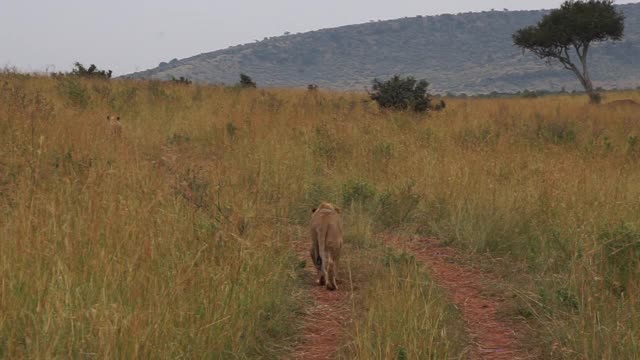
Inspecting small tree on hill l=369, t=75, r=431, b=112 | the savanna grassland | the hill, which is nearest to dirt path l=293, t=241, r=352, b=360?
the savanna grassland

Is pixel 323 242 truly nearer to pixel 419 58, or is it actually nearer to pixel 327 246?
pixel 327 246

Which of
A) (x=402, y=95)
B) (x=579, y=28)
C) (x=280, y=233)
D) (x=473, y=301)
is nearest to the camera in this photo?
(x=473, y=301)

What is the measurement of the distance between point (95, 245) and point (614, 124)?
12.2 m

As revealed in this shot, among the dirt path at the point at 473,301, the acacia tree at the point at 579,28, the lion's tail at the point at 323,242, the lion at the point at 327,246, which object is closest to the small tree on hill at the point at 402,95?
the dirt path at the point at 473,301

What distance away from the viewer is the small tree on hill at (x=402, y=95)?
1366 cm

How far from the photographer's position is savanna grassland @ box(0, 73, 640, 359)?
9.07ft

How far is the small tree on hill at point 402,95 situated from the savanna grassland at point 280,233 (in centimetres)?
350

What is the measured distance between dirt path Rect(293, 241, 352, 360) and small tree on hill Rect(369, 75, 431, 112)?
372 inches

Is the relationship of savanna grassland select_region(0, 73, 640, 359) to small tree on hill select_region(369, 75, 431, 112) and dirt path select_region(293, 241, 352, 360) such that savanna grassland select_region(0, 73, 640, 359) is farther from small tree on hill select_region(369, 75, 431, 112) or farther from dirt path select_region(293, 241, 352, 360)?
small tree on hill select_region(369, 75, 431, 112)

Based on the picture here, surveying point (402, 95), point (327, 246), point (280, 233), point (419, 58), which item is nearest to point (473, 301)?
point (327, 246)

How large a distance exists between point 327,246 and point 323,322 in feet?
2.35

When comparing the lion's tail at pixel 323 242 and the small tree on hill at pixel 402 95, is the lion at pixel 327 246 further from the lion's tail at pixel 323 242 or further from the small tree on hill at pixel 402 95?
the small tree on hill at pixel 402 95

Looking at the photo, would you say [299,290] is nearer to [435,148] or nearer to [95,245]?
[95,245]

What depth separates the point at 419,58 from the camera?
375 feet
